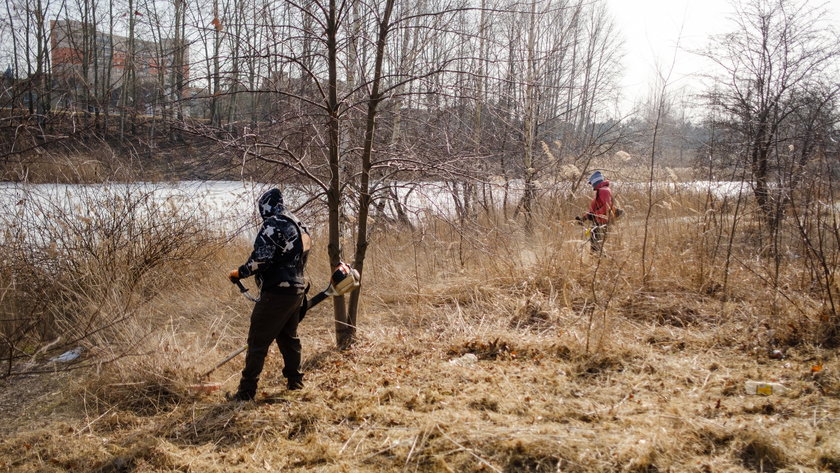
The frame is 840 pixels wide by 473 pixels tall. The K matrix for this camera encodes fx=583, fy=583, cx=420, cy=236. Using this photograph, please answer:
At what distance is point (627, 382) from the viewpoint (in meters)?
4.10

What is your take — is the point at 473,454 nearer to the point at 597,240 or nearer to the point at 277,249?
the point at 277,249

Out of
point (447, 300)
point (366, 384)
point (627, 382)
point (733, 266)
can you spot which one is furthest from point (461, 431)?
point (733, 266)

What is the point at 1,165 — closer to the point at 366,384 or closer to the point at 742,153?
the point at 366,384

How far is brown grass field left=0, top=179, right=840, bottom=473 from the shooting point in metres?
3.15

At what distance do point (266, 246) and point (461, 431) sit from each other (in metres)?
1.70

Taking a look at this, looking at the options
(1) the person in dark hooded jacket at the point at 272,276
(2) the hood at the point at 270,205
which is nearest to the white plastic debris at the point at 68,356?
(1) the person in dark hooded jacket at the point at 272,276

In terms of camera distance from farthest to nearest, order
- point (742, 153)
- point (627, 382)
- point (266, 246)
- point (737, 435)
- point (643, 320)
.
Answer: point (742, 153) < point (643, 320) < point (627, 382) < point (266, 246) < point (737, 435)

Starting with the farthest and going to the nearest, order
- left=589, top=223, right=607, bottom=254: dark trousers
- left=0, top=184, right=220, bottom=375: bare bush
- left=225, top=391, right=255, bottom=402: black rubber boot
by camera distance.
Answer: left=0, top=184, right=220, bottom=375: bare bush
left=589, top=223, right=607, bottom=254: dark trousers
left=225, top=391, right=255, bottom=402: black rubber boot

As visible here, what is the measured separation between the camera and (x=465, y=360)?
15.2ft

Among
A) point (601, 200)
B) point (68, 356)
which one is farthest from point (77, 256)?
point (601, 200)

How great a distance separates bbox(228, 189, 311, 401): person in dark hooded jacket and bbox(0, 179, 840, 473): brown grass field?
350 millimetres

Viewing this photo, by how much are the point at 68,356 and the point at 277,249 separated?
2.88 m

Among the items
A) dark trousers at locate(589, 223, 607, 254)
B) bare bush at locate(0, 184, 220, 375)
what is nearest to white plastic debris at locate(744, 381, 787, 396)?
dark trousers at locate(589, 223, 607, 254)

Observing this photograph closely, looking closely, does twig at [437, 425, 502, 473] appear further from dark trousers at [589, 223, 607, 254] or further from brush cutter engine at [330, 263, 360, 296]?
dark trousers at [589, 223, 607, 254]
